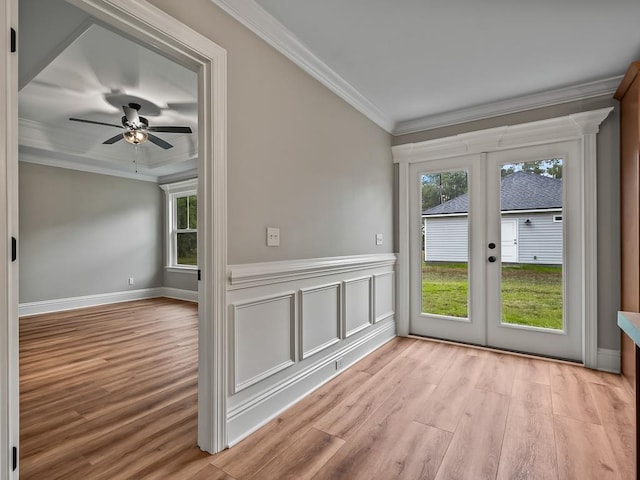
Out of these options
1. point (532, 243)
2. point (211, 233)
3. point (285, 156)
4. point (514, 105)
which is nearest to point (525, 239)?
point (532, 243)

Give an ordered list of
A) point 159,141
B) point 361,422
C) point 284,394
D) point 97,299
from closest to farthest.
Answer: point 361,422, point 284,394, point 159,141, point 97,299

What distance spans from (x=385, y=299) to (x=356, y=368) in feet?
3.12

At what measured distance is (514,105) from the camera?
314 cm

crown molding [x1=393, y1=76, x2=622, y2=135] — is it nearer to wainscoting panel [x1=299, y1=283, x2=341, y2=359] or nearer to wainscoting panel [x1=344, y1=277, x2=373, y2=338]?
wainscoting panel [x1=344, y1=277, x2=373, y2=338]

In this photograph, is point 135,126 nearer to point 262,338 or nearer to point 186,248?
point 262,338

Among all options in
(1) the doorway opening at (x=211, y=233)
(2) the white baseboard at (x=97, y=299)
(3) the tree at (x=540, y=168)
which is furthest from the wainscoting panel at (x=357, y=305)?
Result: (2) the white baseboard at (x=97, y=299)

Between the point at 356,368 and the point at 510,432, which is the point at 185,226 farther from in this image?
the point at 510,432

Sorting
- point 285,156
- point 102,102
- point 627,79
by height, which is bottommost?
point 285,156

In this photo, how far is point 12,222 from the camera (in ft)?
3.67

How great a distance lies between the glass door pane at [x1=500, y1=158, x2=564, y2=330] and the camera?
3.03 meters

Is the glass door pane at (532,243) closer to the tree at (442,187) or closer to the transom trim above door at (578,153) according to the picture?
the transom trim above door at (578,153)

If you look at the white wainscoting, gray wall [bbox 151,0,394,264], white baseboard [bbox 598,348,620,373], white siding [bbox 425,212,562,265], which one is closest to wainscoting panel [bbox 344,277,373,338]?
the white wainscoting

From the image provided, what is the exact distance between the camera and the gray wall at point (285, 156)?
1.85 m

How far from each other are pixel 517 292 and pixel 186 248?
5.56 meters
